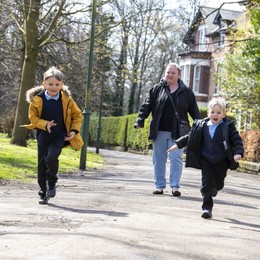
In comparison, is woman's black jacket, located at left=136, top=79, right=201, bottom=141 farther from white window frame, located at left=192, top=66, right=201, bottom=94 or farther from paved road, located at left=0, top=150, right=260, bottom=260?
white window frame, located at left=192, top=66, right=201, bottom=94

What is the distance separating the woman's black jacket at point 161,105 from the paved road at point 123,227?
3.54 feet

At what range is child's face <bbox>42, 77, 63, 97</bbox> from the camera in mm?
8938

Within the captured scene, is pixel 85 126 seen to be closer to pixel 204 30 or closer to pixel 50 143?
pixel 50 143

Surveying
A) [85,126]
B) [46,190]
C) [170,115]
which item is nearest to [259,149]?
[85,126]

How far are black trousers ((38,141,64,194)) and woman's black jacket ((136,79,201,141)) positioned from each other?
1.99 meters

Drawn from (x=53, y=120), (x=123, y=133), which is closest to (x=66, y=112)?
(x=53, y=120)

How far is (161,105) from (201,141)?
219cm

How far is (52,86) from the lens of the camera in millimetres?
8945

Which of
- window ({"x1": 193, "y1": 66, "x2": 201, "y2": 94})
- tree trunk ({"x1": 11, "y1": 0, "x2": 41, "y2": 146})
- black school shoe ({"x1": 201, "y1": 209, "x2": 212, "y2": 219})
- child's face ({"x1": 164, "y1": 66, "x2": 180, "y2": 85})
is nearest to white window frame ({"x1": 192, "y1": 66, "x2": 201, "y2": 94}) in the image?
window ({"x1": 193, "y1": 66, "x2": 201, "y2": 94})

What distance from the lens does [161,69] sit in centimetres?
7131

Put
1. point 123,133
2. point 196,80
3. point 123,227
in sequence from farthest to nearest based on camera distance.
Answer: point 196,80 < point 123,133 < point 123,227

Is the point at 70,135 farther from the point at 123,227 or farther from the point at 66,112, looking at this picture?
the point at 123,227

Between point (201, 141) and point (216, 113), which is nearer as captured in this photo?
point (216, 113)

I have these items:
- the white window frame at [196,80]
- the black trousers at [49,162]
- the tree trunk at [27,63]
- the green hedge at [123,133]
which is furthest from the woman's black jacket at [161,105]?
the white window frame at [196,80]
